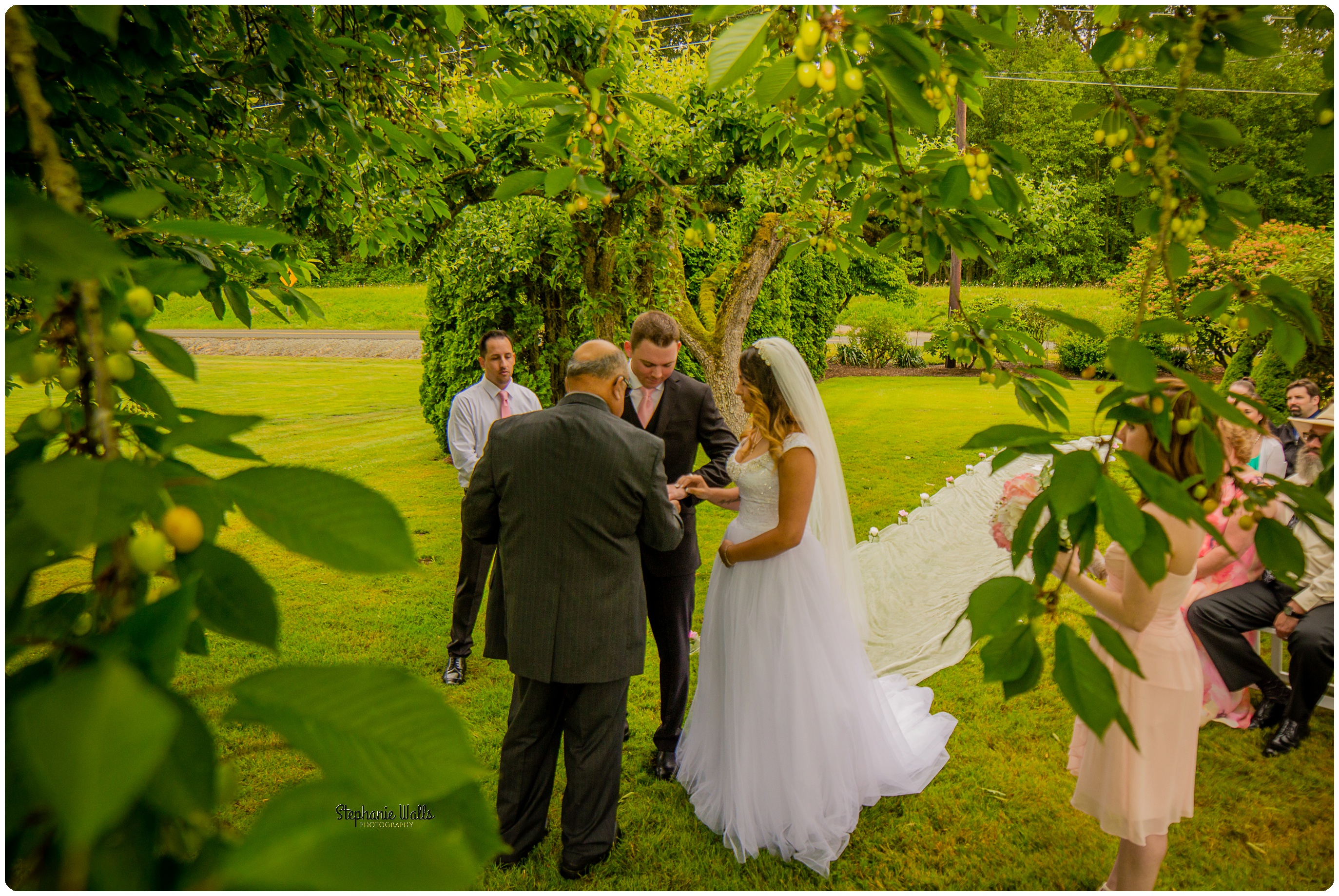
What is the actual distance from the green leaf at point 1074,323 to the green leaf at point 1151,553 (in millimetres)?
286

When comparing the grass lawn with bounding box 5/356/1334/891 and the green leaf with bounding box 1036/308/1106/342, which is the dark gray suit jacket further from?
the green leaf with bounding box 1036/308/1106/342

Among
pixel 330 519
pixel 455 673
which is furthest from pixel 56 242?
pixel 455 673

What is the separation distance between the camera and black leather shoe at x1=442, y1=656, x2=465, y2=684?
4.49m

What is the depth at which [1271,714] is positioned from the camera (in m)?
4.06

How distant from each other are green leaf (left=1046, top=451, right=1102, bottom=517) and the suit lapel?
2.77 metres

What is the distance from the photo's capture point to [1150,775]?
2508 millimetres

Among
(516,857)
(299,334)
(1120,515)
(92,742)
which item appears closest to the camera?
(92,742)

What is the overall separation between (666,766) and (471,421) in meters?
2.33

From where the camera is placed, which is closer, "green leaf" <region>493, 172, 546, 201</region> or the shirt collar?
"green leaf" <region>493, 172, 546, 201</region>

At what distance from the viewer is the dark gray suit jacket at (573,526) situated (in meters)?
2.69

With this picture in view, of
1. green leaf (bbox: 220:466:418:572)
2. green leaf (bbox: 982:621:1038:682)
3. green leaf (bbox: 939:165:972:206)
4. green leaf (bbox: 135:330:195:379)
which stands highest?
green leaf (bbox: 939:165:972:206)

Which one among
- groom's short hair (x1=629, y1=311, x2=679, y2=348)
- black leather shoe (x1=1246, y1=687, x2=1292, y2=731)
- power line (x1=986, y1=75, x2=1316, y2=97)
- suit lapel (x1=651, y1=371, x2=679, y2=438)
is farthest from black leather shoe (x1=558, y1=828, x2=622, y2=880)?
black leather shoe (x1=1246, y1=687, x2=1292, y2=731)

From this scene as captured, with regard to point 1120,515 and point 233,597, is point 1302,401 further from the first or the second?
point 233,597

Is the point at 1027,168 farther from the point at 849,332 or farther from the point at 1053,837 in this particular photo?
the point at 849,332
